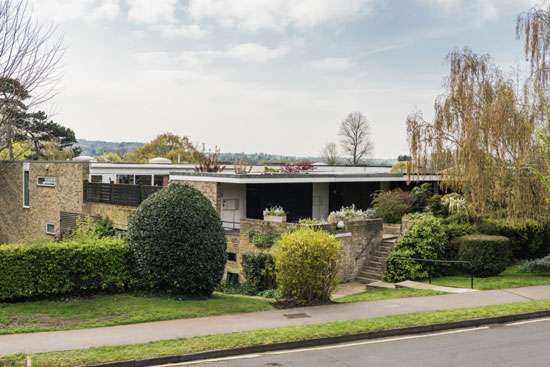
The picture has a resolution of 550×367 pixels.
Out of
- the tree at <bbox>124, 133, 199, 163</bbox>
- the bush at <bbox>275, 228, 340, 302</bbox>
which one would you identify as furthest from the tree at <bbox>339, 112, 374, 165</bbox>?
the bush at <bbox>275, 228, 340, 302</bbox>

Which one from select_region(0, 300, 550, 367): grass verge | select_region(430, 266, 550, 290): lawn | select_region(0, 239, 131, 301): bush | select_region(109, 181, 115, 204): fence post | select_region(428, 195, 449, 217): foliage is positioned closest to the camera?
select_region(0, 300, 550, 367): grass verge

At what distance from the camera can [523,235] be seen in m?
21.0

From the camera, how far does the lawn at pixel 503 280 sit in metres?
16.8

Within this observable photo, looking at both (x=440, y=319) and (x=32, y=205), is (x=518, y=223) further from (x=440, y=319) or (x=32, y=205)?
(x=32, y=205)

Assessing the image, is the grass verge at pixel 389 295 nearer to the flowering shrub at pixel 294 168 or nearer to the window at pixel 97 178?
the flowering shrub at pixel 294 168

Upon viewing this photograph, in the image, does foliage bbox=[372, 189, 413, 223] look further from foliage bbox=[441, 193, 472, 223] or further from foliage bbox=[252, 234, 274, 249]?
foliage bbox=[252, 234, 274, 249]

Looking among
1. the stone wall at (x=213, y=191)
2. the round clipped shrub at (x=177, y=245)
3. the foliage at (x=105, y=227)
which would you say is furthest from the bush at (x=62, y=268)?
the foliage at (x=105, y=227)

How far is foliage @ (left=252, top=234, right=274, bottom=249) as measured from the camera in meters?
19.8

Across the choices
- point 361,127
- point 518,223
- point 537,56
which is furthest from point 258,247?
point 361,127

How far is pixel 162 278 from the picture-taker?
13.7 metres

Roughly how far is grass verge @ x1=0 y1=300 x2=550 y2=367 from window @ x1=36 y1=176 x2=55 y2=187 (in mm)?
21502

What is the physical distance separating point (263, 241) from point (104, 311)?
28.2 feet

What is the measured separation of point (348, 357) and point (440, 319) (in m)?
3.45

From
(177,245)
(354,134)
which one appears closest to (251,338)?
(177,245)
